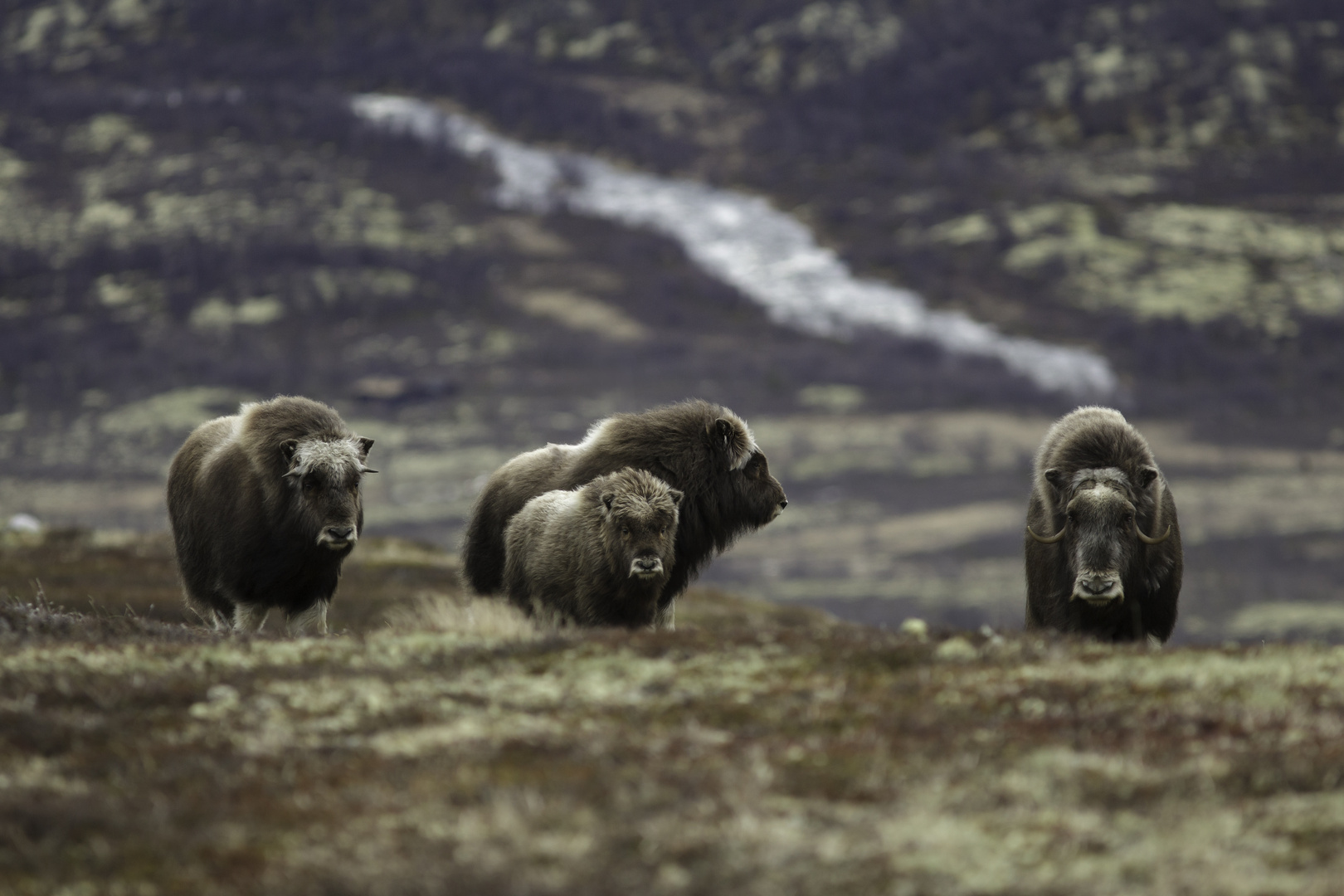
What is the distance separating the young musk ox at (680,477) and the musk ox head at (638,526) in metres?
0.87

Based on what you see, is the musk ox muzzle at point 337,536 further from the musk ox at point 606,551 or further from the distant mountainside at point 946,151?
the distant mountainside at point 946,151

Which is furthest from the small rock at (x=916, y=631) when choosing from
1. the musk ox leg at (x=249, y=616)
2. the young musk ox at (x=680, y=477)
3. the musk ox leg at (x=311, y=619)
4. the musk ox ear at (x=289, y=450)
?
the musk ox leg at (x=249, y=616)

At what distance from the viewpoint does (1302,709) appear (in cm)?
812

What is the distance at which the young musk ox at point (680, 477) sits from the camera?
14266 mm

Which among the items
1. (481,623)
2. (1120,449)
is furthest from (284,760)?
(1120,449)

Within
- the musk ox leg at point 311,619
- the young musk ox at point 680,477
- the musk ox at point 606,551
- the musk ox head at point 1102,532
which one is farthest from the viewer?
the young musk ox at point 680,477

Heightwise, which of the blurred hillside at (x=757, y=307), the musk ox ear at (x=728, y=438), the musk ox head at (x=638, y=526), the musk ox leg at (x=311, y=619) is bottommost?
the musk ox leg at (x=311, y=619)

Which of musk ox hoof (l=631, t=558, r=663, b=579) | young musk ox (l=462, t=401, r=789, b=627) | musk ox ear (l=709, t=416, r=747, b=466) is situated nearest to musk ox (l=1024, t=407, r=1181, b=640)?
young musk ox (l=462, t=401, r=789, b=627)

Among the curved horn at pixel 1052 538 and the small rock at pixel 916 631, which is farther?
the curved horn at pixel 1052 538

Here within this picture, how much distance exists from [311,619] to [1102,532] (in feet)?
25.6

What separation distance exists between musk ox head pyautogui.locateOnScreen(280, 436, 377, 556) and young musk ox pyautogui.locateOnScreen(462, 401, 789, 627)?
186 centimetres

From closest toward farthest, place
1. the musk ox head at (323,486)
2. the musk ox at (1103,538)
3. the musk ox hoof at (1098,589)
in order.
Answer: the musk ox hoof at (1098,589) → the musk ox at (1103,538) → the musk ox head at (323,486)

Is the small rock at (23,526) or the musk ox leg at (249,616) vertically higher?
the musk ox leg at (249,616)

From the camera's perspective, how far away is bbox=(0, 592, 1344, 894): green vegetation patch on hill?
18.9 ft
